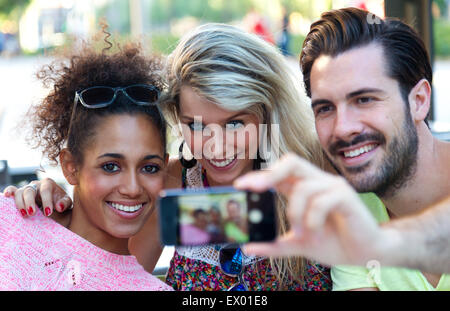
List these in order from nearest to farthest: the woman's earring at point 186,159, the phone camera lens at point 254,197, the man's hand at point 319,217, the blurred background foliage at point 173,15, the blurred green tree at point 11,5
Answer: the man's hand at point 319,217 → the phone camera lens at point 254,197 → the woman's earring at point 186,159 → the blurred green tree at point 11,5 → the blurred background foliage at point 173,15

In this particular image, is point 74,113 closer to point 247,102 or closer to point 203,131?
point 203,131

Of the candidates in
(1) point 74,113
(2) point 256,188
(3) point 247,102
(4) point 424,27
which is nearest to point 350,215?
(2) point 256,188

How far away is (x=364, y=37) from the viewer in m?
2.11

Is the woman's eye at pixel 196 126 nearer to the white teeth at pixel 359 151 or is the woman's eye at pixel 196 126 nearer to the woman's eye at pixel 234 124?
the woman's eye at pixel 234 124

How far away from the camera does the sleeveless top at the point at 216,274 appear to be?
216cm

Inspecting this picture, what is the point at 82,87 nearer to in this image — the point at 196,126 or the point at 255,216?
the point at 196,126

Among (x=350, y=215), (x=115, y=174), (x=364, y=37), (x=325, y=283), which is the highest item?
(x=364, y=37)

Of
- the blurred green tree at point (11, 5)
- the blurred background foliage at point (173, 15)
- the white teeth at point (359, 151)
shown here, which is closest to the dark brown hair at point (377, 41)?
the white teeth at point (359, 151)

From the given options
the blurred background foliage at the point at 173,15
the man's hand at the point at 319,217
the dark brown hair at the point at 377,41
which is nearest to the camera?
the man's hand at the point at 319,217

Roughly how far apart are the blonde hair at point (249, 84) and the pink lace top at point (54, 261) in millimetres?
589

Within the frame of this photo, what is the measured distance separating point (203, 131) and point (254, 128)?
215 millimetres

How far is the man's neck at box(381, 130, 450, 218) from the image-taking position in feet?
6.99
